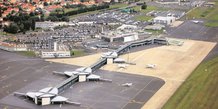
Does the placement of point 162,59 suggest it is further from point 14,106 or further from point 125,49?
point 14,106

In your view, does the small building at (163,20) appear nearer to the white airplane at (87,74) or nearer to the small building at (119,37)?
the small building at (119,37)

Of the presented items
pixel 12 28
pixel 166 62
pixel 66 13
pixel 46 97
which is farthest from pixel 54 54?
pixel 66 13

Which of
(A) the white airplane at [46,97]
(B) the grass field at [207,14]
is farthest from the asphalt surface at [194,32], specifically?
(A) the white airplane at [46,97]

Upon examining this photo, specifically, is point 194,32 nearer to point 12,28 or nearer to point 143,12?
point 143,12

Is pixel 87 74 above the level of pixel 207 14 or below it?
below

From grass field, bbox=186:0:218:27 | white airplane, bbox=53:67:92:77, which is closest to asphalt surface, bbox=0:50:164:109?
white airplane, bbox=53:67:92:77

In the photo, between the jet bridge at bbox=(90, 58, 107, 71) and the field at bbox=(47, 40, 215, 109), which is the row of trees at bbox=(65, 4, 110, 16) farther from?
the jet bridge at bbox=(90, 58, 107, 71)
